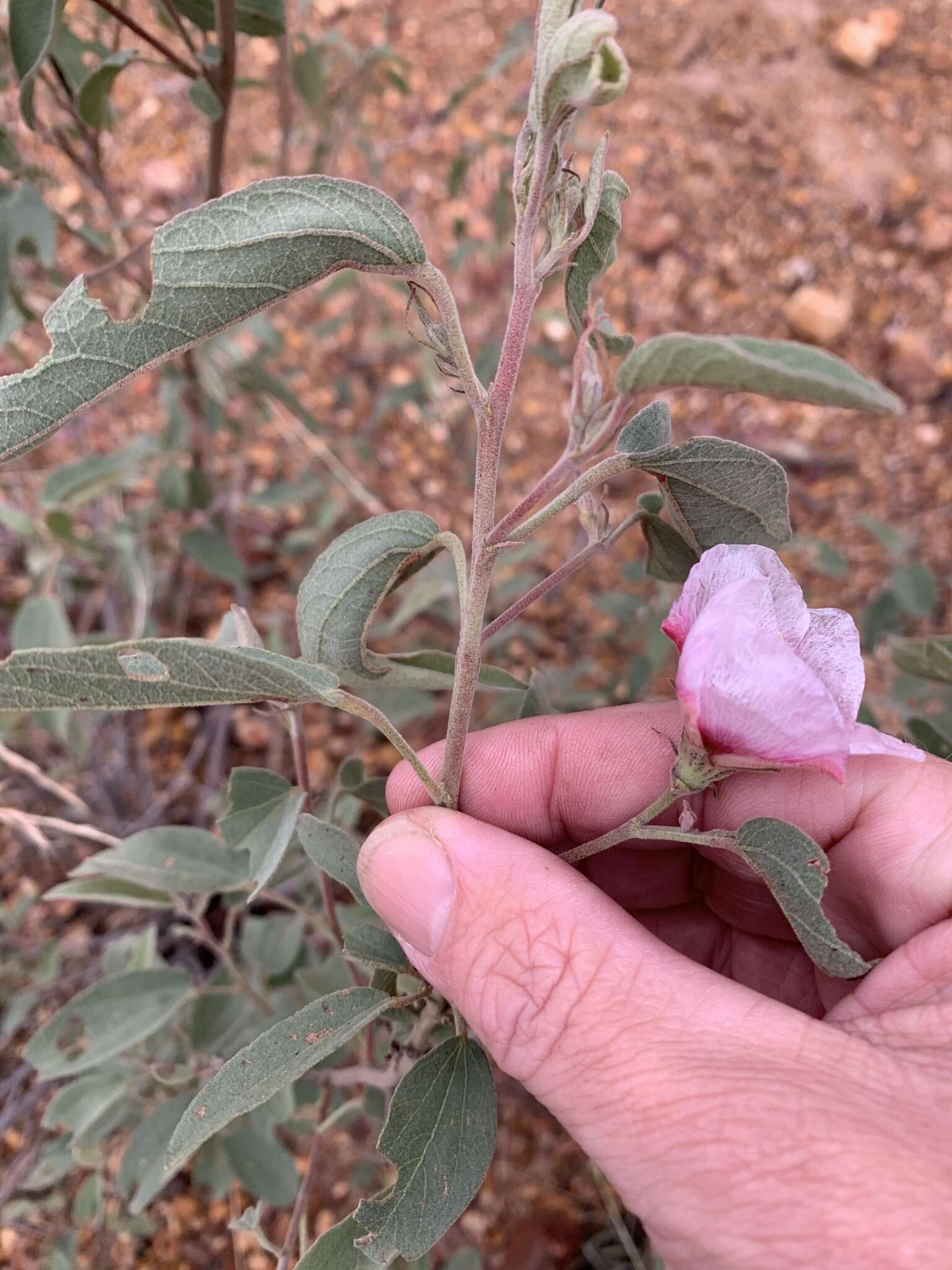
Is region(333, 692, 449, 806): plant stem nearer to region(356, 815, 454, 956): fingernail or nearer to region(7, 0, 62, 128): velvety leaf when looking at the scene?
region(356, 815, 454, 956): fingernail

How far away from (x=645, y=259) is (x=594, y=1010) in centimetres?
257

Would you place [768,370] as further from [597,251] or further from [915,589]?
[915,589]

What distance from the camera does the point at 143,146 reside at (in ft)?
9.27

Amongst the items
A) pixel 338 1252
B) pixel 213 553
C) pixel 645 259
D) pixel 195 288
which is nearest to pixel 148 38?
pixel 195 288

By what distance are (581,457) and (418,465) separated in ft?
6.27

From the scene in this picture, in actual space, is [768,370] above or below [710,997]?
above

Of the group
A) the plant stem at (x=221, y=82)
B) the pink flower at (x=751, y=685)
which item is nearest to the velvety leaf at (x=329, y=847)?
the pink flower at (x=751, y=685)

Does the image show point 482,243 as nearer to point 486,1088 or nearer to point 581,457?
point 581,457

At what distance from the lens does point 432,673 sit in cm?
96

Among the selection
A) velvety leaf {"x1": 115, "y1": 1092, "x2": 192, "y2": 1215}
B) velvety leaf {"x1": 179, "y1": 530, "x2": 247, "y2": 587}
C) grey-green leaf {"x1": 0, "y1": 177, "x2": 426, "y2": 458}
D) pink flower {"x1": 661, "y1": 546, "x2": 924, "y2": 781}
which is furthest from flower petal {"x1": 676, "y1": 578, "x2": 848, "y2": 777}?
velvety leaf {"x1": 179, "y1": 530, "x2": 247, "y2": 587}

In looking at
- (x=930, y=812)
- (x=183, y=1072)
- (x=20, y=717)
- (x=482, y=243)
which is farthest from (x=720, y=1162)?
(x=482, y=243)

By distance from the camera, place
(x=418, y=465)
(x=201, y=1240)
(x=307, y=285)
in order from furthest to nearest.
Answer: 1. (x=418, y=465)
2. (x=201, y=1240)
3. (x=307, y=285)

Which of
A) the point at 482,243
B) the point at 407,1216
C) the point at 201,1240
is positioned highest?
the point at 482,243

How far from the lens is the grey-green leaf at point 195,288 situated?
2.06ft
